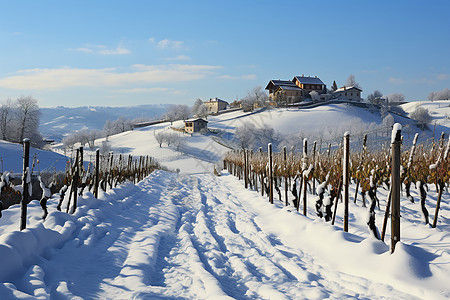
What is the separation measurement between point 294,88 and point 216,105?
21.3 metres

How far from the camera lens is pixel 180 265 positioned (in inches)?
177

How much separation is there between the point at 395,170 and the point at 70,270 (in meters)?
4.24

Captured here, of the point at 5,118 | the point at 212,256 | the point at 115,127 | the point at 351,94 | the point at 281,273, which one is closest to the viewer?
the point at 281,273

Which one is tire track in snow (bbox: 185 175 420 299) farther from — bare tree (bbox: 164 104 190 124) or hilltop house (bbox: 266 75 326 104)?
hilltop house (bbox: 266 75 326 104)

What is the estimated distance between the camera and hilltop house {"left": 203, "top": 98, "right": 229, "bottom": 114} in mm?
93312

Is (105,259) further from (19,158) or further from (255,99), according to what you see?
(255,99)

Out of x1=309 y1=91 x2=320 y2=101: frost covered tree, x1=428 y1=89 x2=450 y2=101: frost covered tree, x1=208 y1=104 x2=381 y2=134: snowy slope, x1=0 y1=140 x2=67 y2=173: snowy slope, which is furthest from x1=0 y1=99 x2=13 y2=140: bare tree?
x1=428 y1=89 x2=450 y2=101: frost covered tree

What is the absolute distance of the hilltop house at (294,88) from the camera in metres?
82.9

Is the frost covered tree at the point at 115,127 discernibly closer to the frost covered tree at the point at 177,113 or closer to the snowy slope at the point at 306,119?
the frost covered tree at the point at 177,113

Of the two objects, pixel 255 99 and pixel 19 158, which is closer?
pixel 19 158

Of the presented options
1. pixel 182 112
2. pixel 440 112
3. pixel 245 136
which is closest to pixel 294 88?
pixel 182 112

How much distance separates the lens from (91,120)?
198875 mm

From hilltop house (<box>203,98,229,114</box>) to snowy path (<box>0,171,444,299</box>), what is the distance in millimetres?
86842

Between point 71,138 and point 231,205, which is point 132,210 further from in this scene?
point 71,138
